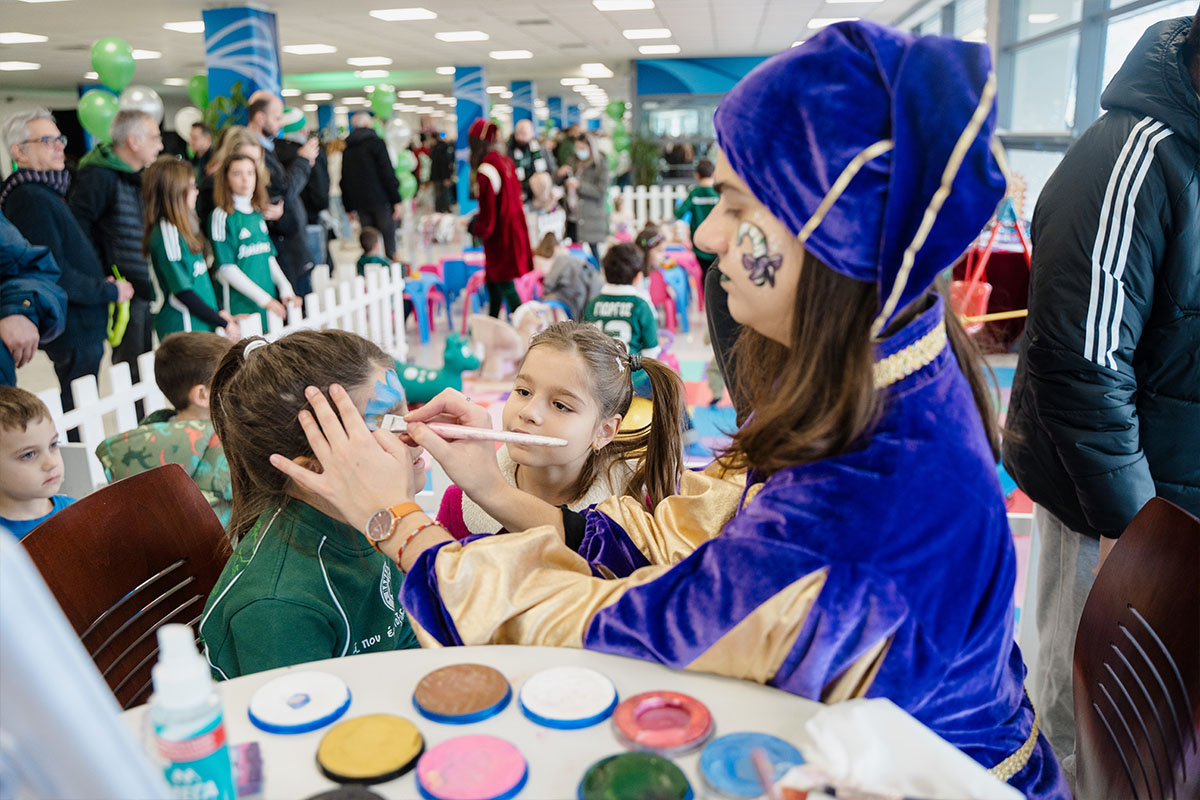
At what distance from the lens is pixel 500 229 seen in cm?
582

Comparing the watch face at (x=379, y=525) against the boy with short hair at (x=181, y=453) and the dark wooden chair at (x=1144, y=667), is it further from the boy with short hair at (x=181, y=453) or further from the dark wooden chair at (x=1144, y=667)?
the boy with short hair at (x=181, y=453)

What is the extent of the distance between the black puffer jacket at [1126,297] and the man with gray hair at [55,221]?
3.27 metres

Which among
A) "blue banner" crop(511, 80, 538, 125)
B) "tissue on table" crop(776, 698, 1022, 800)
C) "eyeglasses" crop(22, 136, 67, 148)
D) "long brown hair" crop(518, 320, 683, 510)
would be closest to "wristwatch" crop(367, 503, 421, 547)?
"tissue on table" crop(776, 698, 1022, 800)


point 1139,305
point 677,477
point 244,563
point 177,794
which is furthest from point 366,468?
point 1139,305

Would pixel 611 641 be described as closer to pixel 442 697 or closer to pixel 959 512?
pixel 442 697

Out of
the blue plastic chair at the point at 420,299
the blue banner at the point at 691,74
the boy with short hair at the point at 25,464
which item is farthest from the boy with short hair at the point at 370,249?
the blue banner at the point at 691,74

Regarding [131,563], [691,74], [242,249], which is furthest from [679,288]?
[691,74]

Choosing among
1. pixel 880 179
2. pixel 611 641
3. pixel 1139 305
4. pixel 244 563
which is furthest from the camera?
pixel 1139 305

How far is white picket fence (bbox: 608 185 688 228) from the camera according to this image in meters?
11.3

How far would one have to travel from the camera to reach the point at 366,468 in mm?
1041

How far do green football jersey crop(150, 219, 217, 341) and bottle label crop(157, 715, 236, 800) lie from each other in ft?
10.7

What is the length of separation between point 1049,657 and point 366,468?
4.46ft

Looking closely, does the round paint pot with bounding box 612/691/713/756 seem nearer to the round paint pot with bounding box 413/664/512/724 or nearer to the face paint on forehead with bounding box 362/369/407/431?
the round paint pot with bounding box 413/664/512/724

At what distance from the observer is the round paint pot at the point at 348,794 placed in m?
0.68
